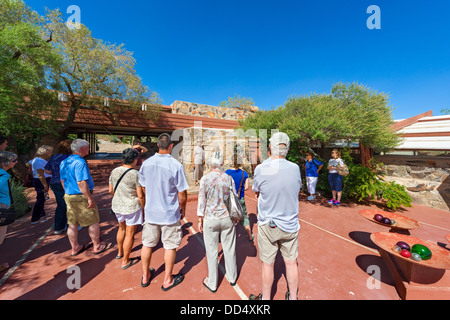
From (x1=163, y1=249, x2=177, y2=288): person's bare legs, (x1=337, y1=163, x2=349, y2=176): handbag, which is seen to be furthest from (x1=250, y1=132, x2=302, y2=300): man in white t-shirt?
(x1=337, y1=163, x2=349, y2=176): handbag

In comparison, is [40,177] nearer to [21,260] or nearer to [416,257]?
[21,260]

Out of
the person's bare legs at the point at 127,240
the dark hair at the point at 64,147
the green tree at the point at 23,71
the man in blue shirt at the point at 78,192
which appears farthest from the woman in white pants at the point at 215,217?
the green tree at the point at 23,71

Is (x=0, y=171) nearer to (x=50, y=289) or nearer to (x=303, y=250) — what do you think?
(x=50, y=289)

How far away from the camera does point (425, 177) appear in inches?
242

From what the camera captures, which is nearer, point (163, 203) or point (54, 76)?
point (163, 203)

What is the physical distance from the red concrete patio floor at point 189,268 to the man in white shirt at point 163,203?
17.4 inches

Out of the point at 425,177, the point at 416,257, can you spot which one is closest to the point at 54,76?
the point at 416,257

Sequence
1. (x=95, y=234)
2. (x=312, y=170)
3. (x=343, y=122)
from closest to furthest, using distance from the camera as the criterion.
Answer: (x=95, y=234) < (x=343, y=122) < (x=312, y=170)

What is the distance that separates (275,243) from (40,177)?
17.8 ft

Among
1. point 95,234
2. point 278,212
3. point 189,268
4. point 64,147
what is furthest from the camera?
point 64,147

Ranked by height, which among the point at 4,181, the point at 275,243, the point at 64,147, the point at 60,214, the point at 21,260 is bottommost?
the point at 21,260

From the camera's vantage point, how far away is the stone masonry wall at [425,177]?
5.78 meters

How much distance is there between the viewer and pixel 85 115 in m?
8.71

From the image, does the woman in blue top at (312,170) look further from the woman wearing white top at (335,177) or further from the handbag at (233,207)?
the handbag at (233,207)
